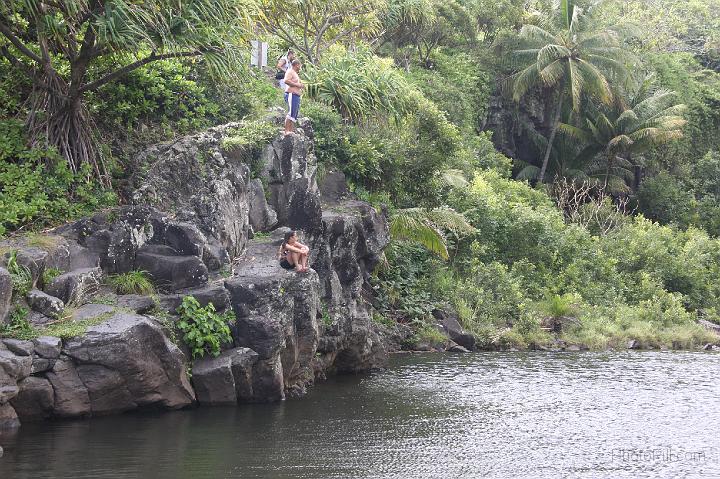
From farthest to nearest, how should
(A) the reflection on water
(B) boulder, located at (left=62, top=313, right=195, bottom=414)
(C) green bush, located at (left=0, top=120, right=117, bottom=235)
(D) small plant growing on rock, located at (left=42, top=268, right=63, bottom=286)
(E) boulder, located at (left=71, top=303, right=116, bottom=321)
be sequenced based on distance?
1. (C) green bush, located at (left=0, top=120, right=117, bottom=235)
2. (D) small plant growing on rock, located at (left=42, top=268, right=63, bottom=286)
3. (E) boulder, located at (left=71, top=303, right=116, bottom=321)
4. (B) boulder, located at (left=62, top=313, right=195, bottom=414)
5. (A) the reflection on water

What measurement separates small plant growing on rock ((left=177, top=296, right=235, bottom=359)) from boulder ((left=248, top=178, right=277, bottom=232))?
3592 mm

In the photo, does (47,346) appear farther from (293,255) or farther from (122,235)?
(293,255)

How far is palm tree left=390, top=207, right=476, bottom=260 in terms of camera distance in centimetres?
2528

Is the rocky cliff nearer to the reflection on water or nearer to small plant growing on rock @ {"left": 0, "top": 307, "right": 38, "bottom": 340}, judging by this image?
small plant growing on rock @ {"left": 0, "top": 307, "right": 38, "bottom": 340}

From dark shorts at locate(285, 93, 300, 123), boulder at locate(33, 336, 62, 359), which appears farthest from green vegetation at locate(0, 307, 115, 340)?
dark shorts at locate(285, 93, 300, 123)

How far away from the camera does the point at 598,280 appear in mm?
31906

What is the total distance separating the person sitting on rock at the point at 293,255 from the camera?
1798 cm

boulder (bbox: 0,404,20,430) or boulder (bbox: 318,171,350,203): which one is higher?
boulder (bbox: 318,171,350,203)

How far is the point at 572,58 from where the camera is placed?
40312mm

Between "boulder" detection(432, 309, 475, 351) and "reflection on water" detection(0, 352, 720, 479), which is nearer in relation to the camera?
"reflection on water" detection(0, 352, 720, 479)

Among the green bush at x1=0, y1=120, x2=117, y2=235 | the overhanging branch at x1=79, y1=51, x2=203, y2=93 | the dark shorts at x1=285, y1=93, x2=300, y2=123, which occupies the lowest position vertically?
the green bush at x1=0, y1=120, x2=117, y2=235

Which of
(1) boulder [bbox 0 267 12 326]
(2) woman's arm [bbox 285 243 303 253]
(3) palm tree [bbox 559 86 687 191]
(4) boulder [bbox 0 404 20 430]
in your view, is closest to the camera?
(1) boulder [bbox 0 267 12 326]

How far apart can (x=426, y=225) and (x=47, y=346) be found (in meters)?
13.6

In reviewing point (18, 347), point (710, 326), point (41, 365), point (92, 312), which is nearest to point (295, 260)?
point (92, 312)
